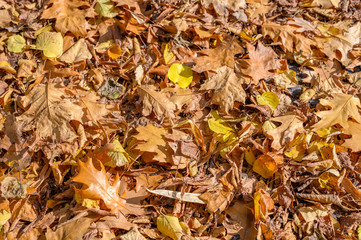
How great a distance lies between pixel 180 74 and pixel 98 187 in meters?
0.99

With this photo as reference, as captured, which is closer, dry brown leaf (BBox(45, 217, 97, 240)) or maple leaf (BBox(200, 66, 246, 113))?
dry brown leaf (BBox(45, 217, 97, 240))

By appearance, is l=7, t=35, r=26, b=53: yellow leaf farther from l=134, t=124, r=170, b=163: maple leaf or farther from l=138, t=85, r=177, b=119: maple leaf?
l=134, t=124, r=170, b=163: maple leaf

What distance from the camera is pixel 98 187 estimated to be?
1.79 meters

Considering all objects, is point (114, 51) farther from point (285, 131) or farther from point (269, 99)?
point (285, 131)

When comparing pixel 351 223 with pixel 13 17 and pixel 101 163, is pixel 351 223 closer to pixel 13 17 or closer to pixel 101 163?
pixel 101 163

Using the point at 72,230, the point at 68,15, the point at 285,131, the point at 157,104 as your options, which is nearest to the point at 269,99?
the point at 285,131

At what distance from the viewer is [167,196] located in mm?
1892

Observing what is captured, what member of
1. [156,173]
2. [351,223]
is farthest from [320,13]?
[156,173]

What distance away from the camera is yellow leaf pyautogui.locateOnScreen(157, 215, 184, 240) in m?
1.76

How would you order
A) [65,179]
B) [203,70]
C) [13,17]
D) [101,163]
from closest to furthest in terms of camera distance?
[101,163] → [65,179] → [203,70] → [13,17]

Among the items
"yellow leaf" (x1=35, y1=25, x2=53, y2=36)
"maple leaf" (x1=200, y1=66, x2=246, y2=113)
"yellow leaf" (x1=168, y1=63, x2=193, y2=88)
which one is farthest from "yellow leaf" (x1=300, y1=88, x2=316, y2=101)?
"yellow leaf" (x1=35, y1=25, x2=53, y2=36)

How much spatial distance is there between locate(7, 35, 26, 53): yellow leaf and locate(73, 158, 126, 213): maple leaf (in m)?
1.13

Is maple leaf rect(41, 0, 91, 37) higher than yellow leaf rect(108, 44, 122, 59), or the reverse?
maple leaf rect(41, 0, 91, 37)

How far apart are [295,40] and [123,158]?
165cm
